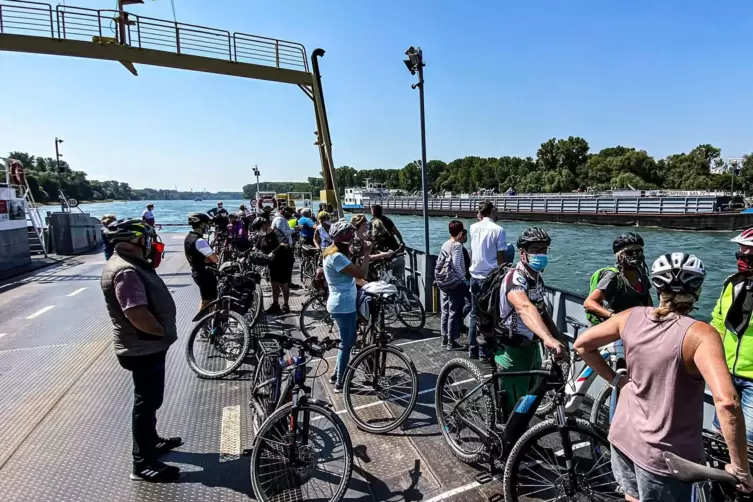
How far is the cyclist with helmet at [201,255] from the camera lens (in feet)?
17.7

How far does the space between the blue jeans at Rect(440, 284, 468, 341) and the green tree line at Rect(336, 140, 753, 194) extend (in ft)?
200

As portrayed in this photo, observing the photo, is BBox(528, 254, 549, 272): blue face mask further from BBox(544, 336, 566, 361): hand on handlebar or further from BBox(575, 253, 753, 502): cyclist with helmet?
BBox(575, 253, 753, 502): cyclist with helmet

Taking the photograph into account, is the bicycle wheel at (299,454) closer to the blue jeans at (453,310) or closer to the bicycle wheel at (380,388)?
the bicycle wheel at (380,388)

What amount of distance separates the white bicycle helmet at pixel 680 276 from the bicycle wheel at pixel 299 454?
1867 millimetres

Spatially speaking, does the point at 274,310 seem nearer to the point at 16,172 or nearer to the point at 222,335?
the point at 222,335

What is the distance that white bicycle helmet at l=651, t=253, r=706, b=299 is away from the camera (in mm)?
1671

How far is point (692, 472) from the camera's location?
1.55 m

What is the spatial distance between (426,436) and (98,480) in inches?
95.8

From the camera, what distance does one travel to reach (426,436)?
11.5 ft

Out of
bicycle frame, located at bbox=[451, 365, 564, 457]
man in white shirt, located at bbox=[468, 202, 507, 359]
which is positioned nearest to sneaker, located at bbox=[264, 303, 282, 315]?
man in white shirt, located at bbox=[468, 202, 507, 359]

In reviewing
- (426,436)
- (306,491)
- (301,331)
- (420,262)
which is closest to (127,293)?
(306,491)

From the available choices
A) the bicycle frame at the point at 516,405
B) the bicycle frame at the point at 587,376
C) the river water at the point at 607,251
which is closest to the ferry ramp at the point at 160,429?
the bicycle frame at the point at 516,405

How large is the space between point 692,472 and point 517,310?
1.14 m

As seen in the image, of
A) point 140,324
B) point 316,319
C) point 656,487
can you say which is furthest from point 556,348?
point 316,319
